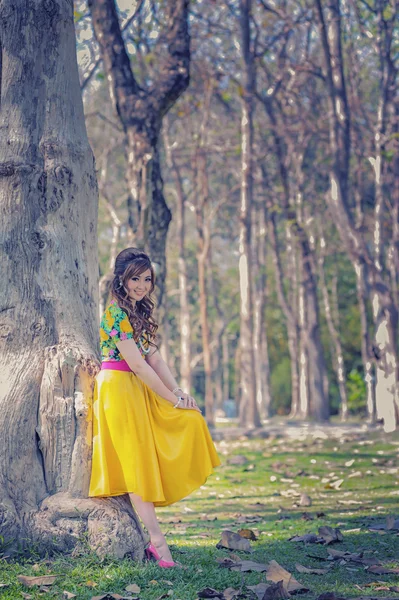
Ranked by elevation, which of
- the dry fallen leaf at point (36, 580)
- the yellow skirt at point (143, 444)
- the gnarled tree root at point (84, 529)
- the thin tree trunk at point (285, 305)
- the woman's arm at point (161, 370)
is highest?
the thin tree trunk at point (285, 305)

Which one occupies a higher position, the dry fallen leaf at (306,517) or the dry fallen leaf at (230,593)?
the dry fallen leaf at (230,593)

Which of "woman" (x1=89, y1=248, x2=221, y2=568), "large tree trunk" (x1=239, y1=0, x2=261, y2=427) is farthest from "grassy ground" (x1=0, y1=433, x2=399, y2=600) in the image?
"large tree trunk" (x1=239, y1=0, x2=261, y2=427)

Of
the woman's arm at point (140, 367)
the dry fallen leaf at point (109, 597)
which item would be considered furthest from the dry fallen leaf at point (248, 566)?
the woman's arm at point (140, 367)

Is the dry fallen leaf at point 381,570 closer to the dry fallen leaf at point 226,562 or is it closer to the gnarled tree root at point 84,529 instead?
the dry fallen leaf at point 226,562

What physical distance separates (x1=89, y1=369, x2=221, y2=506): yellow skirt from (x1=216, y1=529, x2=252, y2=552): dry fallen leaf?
2.70 ft

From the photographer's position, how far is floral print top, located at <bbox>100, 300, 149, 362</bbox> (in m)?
5.82

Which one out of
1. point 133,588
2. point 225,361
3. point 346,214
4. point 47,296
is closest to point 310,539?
point 133,588

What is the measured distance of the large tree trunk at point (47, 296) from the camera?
5.61m

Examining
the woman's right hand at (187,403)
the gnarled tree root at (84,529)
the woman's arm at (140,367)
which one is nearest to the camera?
the gnarled tree root at (84,529)

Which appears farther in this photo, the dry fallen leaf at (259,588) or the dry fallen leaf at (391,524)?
the dry fallen leaf at (391,524)

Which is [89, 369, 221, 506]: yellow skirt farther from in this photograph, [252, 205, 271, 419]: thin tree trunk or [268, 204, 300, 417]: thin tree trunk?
[252, 205, 271, 419]: thin tree trunk

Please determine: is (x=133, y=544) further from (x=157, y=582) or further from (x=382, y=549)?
(x=382, y=549)

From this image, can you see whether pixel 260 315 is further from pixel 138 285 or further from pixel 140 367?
pixel 140 367

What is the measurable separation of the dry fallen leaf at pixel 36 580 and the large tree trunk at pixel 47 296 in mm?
475
